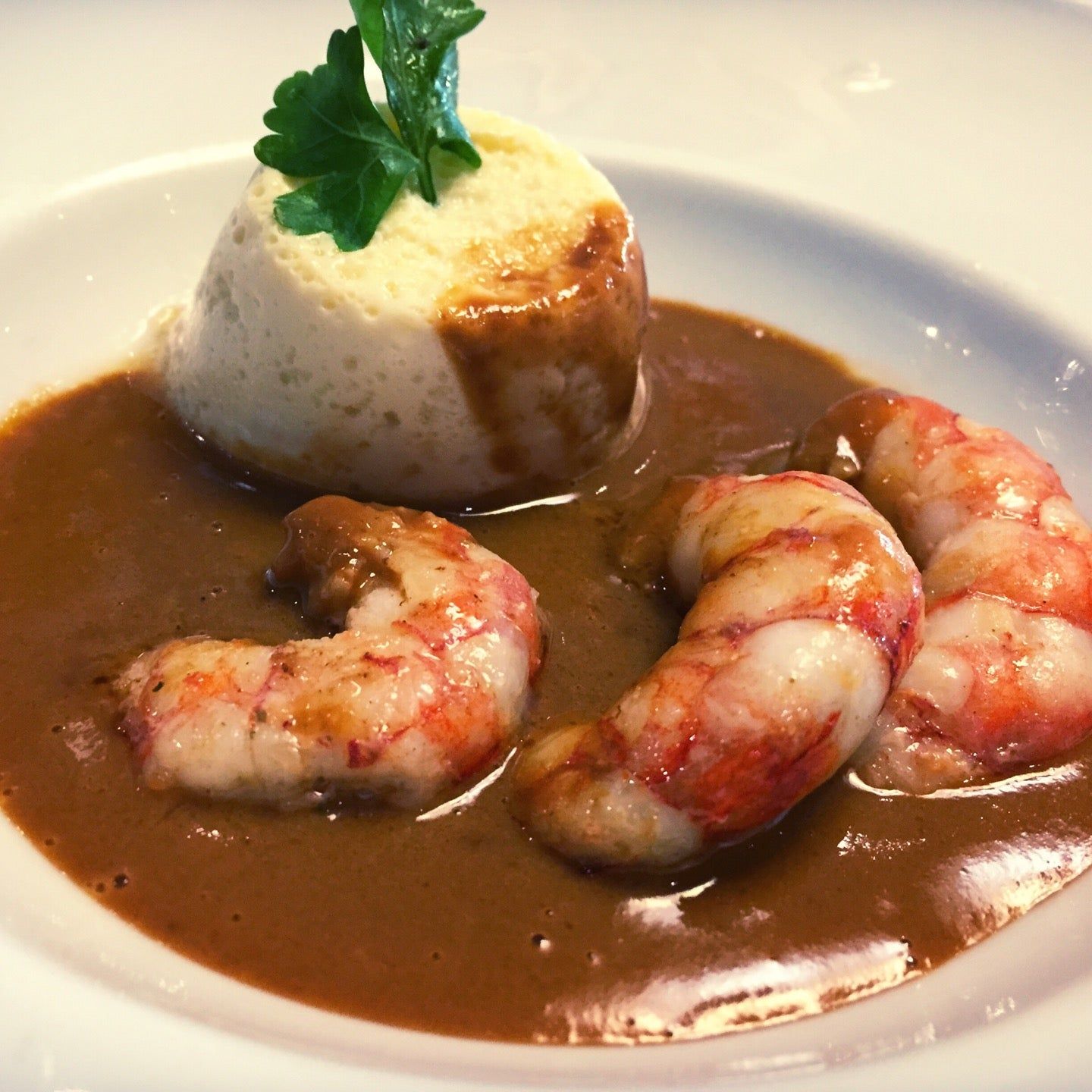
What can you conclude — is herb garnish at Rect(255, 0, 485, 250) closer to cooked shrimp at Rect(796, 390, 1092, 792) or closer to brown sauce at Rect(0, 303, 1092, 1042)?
brown sauce at Rect(0, 303, 1092, 1042)

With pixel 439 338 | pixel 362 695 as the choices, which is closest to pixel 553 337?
pixel 439 338

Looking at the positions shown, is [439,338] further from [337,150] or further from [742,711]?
[742,711]

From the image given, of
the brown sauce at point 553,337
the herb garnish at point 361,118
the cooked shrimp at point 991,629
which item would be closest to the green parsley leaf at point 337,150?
the herb garnish at point 361,118

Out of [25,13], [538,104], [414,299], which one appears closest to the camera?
[414,299]

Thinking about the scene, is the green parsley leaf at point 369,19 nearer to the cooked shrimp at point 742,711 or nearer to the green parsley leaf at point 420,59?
the green parsley leaf at point 420,59

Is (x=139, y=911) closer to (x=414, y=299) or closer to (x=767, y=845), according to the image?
(x=767, y=845)

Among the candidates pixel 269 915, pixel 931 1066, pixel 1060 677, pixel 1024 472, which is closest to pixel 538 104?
pixel 1024 472
